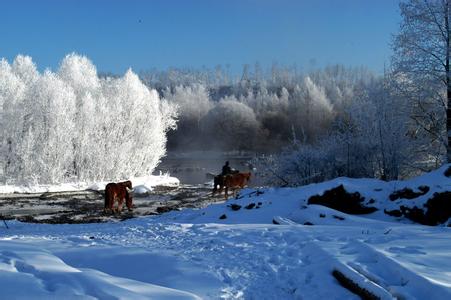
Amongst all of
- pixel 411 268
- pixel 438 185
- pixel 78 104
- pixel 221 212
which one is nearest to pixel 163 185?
pixel 78 104

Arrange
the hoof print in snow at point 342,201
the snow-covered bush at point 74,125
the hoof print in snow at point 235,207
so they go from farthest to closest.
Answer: the snow-covered bush at point 74,125, the hoof print in snow at point 235,207, the hoof print in snow at point 342,201

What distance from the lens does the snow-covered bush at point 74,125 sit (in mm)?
37125

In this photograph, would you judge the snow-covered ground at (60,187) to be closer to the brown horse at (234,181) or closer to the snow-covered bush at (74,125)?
the snow-covered bush at (74,125)

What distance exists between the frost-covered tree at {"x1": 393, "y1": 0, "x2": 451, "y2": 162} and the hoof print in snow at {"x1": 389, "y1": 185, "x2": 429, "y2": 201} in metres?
5.13

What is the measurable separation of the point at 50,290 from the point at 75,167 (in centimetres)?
3742

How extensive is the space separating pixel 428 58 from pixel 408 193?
758 centimetres

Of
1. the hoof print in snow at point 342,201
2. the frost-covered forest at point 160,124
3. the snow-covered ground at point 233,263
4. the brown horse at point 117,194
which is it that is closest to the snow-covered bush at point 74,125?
the frost-covered forest at point 160,124

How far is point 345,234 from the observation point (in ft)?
31.4

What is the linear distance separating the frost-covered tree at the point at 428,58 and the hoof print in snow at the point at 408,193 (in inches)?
202

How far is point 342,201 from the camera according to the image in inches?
581

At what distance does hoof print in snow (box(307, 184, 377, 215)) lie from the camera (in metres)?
14.5

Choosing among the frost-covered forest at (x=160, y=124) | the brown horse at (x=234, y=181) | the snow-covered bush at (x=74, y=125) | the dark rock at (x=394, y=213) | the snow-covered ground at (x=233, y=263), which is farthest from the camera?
the snow-covered bush at (x=74, y=125)

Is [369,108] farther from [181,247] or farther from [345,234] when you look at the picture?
[181,247]

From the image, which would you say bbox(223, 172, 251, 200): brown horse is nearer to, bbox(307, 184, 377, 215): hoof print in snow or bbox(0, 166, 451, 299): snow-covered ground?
bbox(307, 184, 377, 215): hoof print in snow
